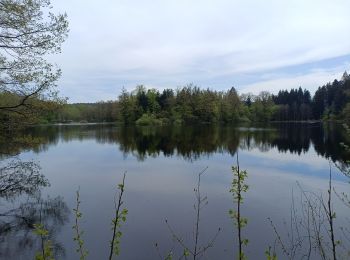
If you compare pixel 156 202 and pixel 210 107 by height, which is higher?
pixel 210 107

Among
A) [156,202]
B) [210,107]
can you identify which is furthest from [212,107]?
[156,202]

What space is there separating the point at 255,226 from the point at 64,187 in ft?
27.0

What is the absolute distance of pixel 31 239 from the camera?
8.73 m

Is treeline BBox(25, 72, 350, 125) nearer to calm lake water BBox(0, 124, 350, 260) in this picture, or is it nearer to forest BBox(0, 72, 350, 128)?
forest BBox(0, 72, 350, 128)

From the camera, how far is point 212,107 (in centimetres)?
8588

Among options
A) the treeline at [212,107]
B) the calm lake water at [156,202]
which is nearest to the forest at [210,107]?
the treeline at [212,107]

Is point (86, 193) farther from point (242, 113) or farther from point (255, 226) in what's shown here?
point (242, 113)

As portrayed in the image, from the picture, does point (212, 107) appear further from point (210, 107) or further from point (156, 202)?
point (156, 202)

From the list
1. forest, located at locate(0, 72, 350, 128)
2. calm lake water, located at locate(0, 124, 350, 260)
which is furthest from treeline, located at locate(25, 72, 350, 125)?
calm lake water, located at locate(0, 124, 350, 260)

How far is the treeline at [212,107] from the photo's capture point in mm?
82812

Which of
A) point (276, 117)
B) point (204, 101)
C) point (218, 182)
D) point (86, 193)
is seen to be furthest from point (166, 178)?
point (276, 117)

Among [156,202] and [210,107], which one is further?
[210,107]

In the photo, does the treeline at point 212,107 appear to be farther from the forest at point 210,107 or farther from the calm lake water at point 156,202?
the calm lake water at point 156,202

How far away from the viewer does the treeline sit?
272 feet
